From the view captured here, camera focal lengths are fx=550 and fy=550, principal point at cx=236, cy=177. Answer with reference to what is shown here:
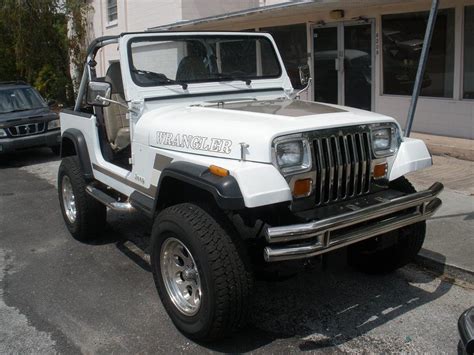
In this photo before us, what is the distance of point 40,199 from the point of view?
774cm

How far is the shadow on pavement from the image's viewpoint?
3.58 metres

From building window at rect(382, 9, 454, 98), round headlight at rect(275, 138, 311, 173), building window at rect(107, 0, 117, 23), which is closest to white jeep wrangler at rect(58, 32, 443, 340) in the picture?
round headlight at rect(275, 138, 311, 173)

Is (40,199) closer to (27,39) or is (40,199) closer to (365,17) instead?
(365,17)

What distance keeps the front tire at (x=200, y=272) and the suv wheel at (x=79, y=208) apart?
188 centimetres

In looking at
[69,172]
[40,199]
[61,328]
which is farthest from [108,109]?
[40,199]

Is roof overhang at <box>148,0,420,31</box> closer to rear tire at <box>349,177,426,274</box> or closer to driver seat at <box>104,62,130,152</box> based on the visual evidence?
driver seat at <box>104,62,130,152</box>

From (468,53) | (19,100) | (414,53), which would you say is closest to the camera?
(468,53)

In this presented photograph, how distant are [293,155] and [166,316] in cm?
154

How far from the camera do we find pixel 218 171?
10.6ft

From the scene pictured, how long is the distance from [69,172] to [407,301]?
3.43m

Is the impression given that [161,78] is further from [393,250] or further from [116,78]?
[393,250]

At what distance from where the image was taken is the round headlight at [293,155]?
330cm

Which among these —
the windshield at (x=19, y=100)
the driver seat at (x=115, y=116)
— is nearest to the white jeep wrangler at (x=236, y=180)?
the driver seat at (x=115, y=116)

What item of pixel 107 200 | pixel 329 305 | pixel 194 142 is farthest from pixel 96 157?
pixel 329 305
